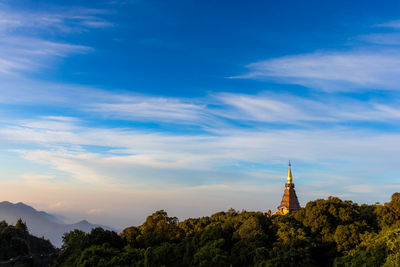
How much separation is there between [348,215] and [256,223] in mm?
11070

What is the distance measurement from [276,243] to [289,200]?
77006mm

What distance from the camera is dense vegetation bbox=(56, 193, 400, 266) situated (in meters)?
41.7

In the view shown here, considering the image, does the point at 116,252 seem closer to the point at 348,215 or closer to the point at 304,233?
the point at 304,233

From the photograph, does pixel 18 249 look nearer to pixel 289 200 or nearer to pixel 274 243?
pixel 274 243

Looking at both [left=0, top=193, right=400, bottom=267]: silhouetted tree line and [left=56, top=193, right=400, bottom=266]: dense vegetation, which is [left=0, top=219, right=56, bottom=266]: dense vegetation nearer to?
[left=0, top=193, right=400, bottom=267]: silhouetted tree line

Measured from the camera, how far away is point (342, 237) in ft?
149

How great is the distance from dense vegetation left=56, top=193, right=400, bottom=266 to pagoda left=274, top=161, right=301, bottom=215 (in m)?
61.1

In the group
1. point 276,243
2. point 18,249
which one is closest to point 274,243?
point 276,243

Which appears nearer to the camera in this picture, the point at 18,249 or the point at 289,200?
the point at 18,249

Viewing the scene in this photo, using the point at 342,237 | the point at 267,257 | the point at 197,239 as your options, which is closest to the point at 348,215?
the point at 342,237

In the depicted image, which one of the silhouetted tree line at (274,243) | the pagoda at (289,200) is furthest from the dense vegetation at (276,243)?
the pagoda at (289,200)

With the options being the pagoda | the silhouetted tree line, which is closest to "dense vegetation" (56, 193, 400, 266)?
the silhouetted tree line

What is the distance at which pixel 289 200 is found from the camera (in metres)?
120

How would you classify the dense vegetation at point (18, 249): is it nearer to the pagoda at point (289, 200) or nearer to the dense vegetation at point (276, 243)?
the dense vegetation at point (276, 243)
